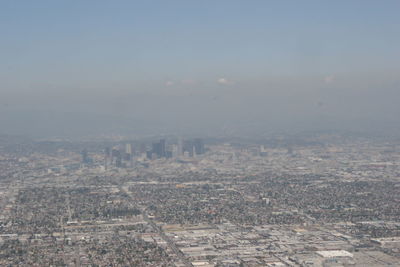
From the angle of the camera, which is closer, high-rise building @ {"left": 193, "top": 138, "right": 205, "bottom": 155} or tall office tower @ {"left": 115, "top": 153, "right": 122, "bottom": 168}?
tall office tower @ {"left": 115, "top": 153, "right": 122, "bottom": 168}

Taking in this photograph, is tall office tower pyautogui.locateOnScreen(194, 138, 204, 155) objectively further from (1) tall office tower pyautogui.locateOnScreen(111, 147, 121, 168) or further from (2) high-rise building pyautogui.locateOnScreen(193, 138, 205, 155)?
(1) tall office tower pyautogui.locateOnScreen(111, 147, 121, 168)

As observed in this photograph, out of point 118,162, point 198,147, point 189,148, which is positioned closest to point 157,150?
point 189,148

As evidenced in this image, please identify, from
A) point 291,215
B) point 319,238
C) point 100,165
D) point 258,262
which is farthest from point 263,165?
point 258,262

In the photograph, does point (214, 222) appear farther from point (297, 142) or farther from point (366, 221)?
point (297, 142)

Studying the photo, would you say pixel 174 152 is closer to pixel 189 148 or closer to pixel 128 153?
pixel 189 148

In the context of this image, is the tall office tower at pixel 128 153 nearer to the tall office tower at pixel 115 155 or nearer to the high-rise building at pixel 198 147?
the tall office tower at pixel 115 155

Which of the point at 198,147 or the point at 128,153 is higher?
the point at 198,147

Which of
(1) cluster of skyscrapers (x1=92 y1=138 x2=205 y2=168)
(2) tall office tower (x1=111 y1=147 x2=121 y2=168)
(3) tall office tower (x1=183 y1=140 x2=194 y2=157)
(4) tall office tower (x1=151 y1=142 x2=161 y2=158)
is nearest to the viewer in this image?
(1) cluster of skyscrapers (x1=92 y1=138 x2=205 y2=168)

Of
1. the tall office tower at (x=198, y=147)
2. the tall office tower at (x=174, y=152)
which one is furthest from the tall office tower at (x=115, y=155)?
the tall office tower at (x=198, y=147)

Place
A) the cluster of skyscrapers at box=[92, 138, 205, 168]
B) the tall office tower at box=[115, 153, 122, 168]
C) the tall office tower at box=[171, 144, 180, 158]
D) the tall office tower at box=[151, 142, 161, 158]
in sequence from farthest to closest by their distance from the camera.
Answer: the tall office tower at box=[171, 144, 180, 158] → the tall office tower at box=[151, 142, 161, 158] → the cluster of skyscrapers at box=[92, 138, 205, 168] → the tall office tower at box=[115, 153, 122, 168]

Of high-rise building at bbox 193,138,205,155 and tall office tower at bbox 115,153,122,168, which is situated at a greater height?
high-rise building at bbox 193,138,205,155

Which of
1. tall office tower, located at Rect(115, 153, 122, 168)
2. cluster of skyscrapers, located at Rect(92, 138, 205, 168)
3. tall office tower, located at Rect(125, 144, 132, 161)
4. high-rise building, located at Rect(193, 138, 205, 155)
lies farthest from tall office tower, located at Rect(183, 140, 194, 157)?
tall office tower, located at Rect(115, 153, 122, 168)

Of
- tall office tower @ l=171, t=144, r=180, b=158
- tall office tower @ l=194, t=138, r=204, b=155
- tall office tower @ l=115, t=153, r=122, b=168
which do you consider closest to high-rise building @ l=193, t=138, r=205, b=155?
tall office tower @ l=194, t=138, r=204, b=155
